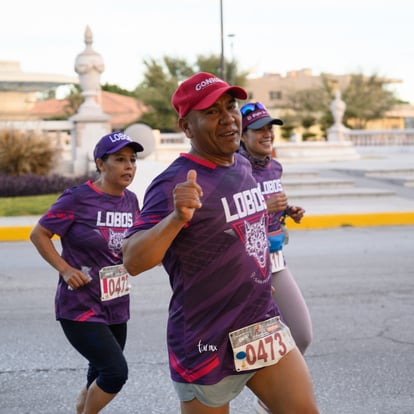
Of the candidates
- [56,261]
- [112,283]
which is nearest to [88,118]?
[56,261]

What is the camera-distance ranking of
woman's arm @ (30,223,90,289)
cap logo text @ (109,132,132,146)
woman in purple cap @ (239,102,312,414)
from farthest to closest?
woman in purple cap @ (239,102,312,414)
cap logo text @ (109,132,132,146)
woman's arm @ (30,223,90,289)

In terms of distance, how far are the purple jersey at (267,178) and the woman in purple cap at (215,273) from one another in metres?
1.85

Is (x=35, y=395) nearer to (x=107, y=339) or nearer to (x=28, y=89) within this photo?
(x=107, y=339)

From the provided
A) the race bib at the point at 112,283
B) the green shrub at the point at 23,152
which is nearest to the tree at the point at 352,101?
the green shrub at the point at 23,152

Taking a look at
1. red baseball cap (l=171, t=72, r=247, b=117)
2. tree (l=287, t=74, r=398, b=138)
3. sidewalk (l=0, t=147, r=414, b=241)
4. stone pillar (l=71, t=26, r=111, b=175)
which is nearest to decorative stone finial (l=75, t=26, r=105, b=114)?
stone pillar (l=71, t=26, r=111, b=175)

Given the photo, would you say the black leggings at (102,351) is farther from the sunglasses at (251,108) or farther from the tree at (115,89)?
the tree at (115,89)

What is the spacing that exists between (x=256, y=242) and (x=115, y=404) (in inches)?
89.8

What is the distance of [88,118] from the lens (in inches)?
852

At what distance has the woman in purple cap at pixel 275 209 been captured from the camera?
184 inches

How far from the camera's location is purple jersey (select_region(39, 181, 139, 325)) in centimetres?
425

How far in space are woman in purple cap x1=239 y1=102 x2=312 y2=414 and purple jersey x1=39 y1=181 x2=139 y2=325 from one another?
0.92 metres

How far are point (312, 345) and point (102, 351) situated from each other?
97.1 inches

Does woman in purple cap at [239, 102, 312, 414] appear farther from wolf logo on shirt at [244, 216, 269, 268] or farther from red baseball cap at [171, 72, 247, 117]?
red baseball cap at [171, 72, 247, 117]

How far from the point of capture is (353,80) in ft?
214
